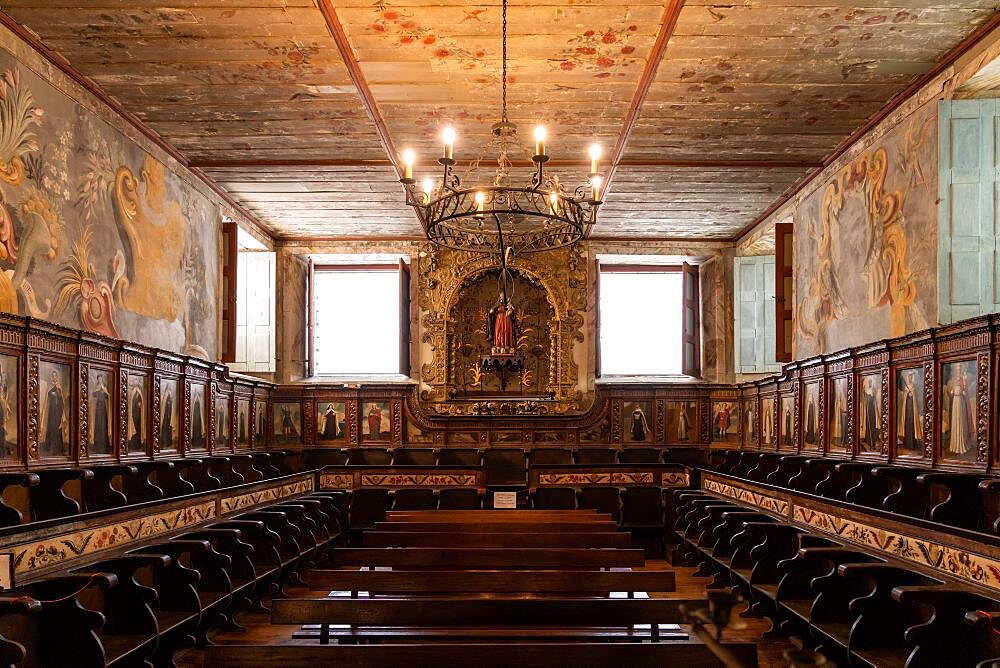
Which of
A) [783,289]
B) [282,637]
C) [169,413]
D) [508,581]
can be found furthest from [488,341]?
[508,581]

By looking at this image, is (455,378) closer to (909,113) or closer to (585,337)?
(585,337)

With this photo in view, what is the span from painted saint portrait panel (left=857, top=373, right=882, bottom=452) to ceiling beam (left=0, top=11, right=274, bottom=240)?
8724mm

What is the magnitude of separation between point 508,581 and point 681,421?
10.6 meters

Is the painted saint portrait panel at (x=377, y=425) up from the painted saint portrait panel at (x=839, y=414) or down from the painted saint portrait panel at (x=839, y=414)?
down

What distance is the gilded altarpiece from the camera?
53.1 feet

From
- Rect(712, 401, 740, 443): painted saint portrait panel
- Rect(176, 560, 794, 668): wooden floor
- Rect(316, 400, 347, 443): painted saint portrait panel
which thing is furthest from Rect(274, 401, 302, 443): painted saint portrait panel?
Rect(712, 401, 740, 443): painted saint portrait panel

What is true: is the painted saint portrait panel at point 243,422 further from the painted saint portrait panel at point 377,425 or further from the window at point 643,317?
the window at point 643,317

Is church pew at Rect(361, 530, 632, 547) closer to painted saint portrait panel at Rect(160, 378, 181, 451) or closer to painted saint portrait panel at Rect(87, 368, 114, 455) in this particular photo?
painted saint portrait panel at Rect(87, 368, 114, 455)

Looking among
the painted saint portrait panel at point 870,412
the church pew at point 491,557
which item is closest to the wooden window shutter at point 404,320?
the painted saint portrait panel at point 870,412

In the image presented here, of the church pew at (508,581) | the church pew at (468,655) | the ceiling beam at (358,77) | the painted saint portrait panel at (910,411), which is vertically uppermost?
the ceiling beam at (358,77)

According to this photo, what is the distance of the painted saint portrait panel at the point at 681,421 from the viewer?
624 inches

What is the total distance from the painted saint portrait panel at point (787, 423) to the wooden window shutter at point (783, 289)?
687 millimetres

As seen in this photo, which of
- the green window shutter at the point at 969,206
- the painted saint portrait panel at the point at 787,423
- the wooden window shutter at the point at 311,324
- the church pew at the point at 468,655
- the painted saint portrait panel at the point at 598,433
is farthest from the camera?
the wooden window shutter at the point at 311,324

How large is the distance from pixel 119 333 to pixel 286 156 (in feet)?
10.4
